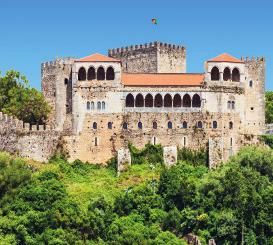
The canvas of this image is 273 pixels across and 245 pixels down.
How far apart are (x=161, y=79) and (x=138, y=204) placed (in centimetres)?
1622

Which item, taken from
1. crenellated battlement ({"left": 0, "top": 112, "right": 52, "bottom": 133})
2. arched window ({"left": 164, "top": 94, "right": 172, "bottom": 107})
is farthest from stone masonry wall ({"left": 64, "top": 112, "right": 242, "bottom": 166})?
crenellated battlement ({"left": 0, "top": 112, "right": 52, "bottom": 133})

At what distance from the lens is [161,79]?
8988 centimetres

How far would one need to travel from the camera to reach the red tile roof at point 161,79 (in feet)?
292

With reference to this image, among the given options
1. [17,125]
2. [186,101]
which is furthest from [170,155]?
[17,125]

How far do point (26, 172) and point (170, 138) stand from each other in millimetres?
15621

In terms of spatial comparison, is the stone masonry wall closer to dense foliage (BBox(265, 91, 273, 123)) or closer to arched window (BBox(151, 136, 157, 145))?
arched window (BBox(151, 136, 157, 145))

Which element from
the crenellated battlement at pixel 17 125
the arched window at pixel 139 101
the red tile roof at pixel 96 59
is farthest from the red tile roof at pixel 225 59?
the crenellated battlement at pixel 17 125

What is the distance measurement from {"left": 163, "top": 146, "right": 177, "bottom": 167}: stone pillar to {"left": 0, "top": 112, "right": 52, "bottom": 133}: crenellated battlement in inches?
453

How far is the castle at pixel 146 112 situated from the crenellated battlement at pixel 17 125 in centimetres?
19

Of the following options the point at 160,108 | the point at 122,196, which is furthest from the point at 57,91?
the point at 122,196

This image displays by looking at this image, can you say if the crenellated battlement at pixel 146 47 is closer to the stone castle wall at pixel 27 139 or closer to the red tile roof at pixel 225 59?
the red tile roof at pixel 225 59

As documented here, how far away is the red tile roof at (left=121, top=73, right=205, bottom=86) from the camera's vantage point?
292ft

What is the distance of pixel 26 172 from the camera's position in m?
79.4

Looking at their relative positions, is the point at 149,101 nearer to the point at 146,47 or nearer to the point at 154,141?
the point at 154,141
